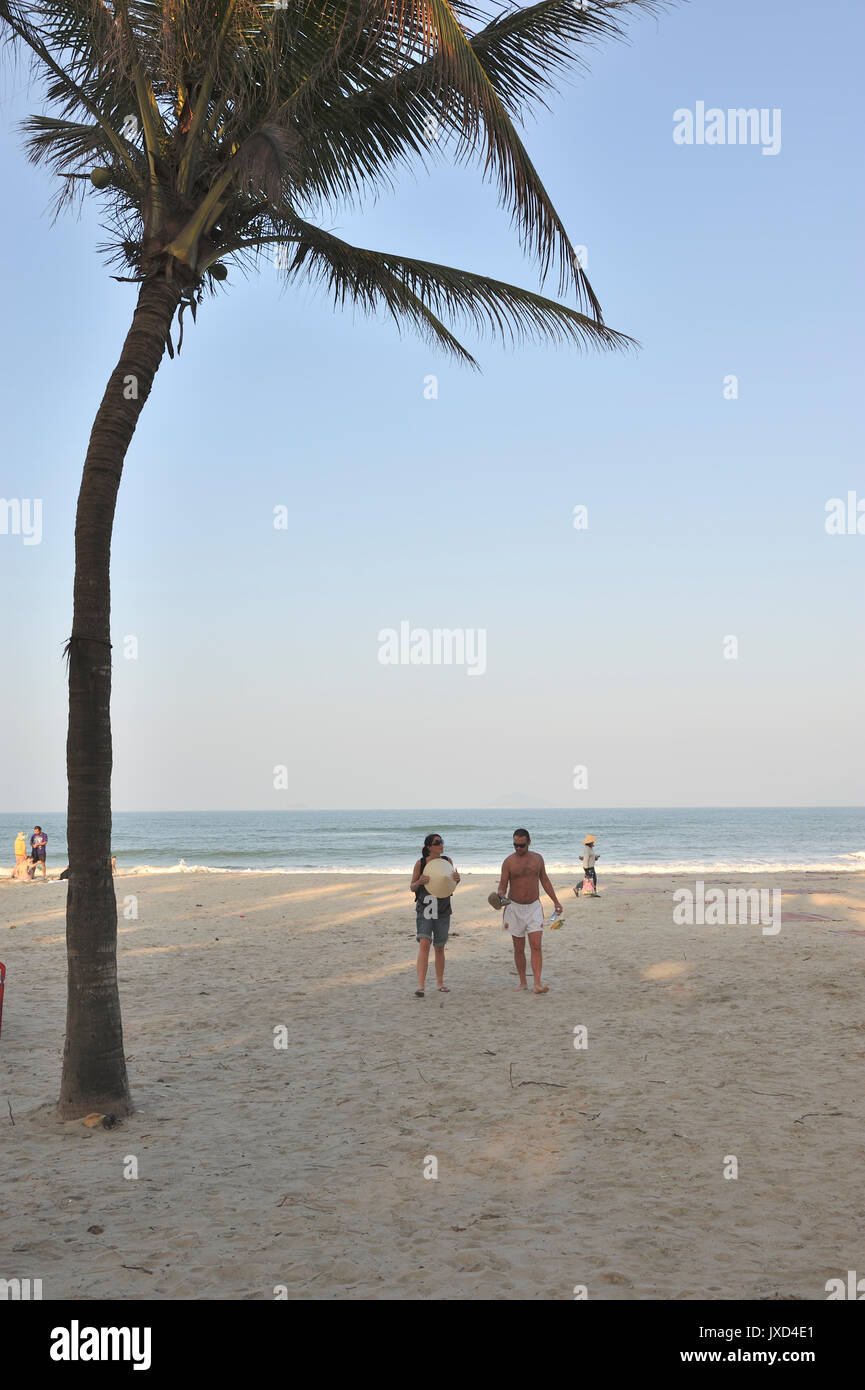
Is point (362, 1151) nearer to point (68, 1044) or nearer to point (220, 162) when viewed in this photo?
point (68, 1044)

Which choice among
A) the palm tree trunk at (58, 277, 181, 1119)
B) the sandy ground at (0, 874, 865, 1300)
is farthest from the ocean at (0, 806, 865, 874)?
the palm tree trunk at (58, 277, 181, 1119)

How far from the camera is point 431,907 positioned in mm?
9477

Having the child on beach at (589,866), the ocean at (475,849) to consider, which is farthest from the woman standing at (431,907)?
the ocean at (475,849)

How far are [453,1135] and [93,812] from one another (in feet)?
10.4

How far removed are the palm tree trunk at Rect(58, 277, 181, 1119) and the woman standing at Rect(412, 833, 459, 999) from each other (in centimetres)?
392

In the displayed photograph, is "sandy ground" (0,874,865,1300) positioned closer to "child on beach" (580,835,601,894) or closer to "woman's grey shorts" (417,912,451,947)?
"woman's grey shorts" (417,912,451,947)

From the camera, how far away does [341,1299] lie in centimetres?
367

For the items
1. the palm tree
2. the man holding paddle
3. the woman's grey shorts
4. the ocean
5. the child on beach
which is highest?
the palm tree

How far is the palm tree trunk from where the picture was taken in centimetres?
587

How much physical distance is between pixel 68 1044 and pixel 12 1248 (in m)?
1.92

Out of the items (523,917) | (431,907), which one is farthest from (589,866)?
(431,907)

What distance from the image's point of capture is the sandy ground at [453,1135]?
3.97m
